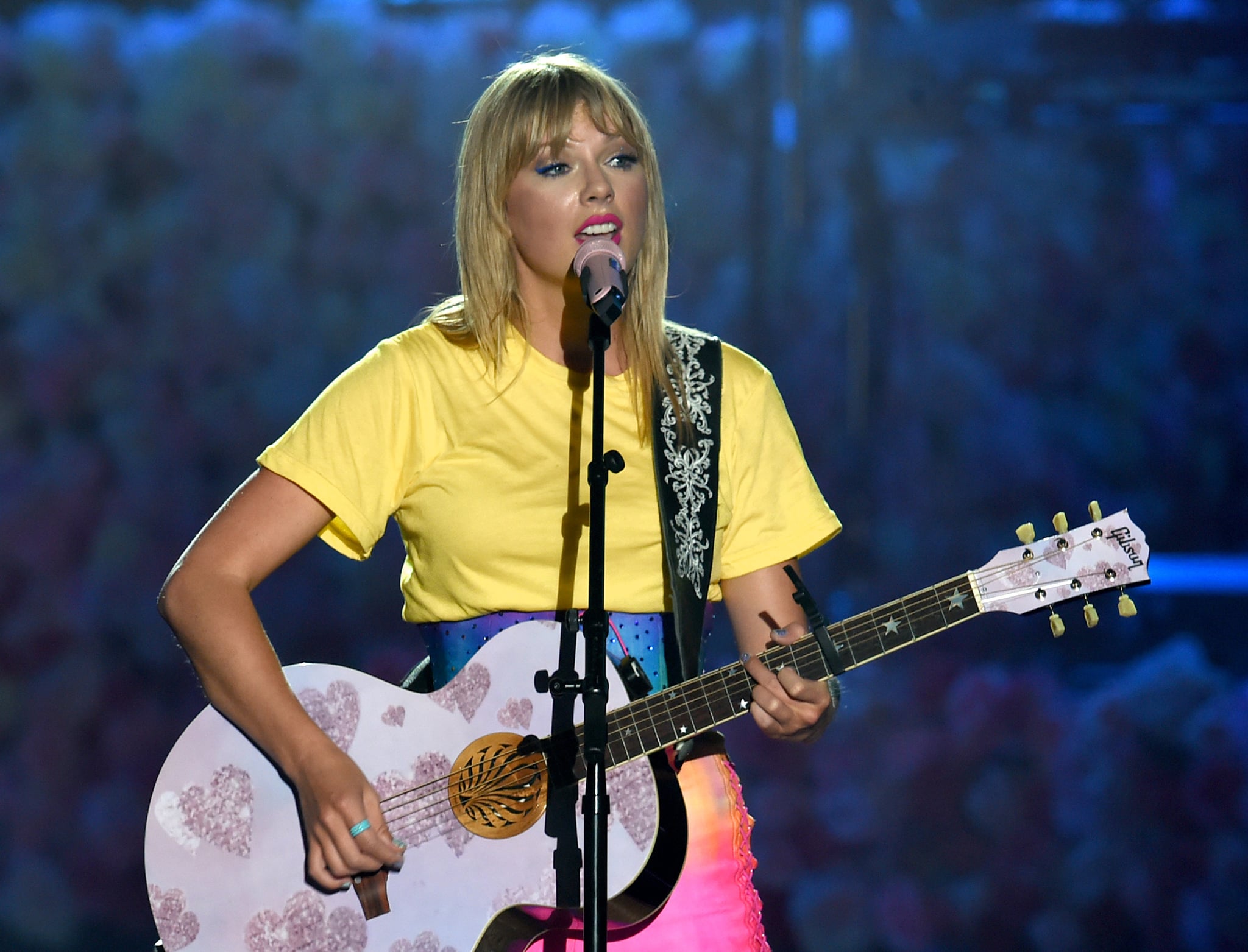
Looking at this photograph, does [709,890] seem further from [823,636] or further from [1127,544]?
[1127,544]

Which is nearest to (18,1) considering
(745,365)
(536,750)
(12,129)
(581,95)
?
(12,129)

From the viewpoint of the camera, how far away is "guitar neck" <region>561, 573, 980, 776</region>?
6.54 feet

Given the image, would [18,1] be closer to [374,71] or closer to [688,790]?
[374,71]

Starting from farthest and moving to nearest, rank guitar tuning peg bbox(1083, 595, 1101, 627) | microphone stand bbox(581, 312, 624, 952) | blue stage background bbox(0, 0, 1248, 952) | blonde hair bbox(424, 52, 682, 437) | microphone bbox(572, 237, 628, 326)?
blue stage background bbox(0, 0, 1248, 952)
blonde hair bbox(424, 52, 682, 437)
guitar tuning peg bbox(1083, 595, 1101, 627)
microphone bbox(572, 237, 628, 326)
microphone stand bbox(581, 312, 624, 952)

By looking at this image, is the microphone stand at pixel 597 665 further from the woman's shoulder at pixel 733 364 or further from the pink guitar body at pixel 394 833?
the woman's shoulder at pixel 733 364

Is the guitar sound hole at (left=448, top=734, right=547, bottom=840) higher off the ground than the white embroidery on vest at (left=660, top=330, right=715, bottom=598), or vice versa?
the white embroidery on vest at (left=660, top=330, right=715, bottom=598)

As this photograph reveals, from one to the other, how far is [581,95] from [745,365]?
1.89ft

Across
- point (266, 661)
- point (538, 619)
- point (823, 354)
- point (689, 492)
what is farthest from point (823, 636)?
point (823, 354)

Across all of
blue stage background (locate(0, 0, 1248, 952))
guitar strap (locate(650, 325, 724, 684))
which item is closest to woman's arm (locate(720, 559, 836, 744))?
guitar strap (locate(650, 325, 724, 684))

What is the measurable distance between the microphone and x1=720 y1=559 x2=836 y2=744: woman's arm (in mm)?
586

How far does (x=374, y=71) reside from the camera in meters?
4.12

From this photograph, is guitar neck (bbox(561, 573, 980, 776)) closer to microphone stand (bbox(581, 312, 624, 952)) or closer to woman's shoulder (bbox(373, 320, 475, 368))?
microphone stand (bbox(581, 312, 624, 952))

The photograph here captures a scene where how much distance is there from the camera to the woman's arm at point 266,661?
6.41ft

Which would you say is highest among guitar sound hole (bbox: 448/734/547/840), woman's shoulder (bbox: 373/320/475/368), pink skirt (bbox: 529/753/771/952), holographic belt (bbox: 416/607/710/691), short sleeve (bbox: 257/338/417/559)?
woman's shoulder (bbox: 373/320/475/368)
